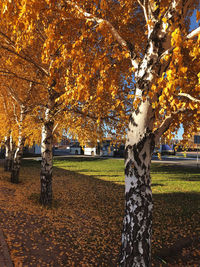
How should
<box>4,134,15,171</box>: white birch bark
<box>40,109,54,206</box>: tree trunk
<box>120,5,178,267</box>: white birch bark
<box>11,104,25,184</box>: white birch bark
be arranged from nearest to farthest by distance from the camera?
<box>120,5,178,267</box>: white birch bark → <box>40,109,54,206</box>: tree trunk → <box>11,104,25,184</box>: white birch bark → <box>4,134,15,171</box>: white birch bark

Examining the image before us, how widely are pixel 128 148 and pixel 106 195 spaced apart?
8.79m

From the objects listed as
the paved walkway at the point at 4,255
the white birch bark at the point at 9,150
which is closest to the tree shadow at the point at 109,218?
the paved walkway at the point at 4,255

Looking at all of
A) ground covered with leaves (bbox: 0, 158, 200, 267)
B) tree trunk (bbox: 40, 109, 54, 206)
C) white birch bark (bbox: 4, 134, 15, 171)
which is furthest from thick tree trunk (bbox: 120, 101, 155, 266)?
white birch bark (bbox: 4, 134, 15, 171)

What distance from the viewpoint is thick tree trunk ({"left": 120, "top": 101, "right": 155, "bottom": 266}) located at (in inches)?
149

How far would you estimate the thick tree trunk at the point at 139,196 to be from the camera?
379cm

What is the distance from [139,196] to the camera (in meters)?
3.82

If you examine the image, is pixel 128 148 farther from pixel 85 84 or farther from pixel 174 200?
pixel 174 200

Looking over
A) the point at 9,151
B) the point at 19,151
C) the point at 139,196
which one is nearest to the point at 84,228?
the point at 139,196

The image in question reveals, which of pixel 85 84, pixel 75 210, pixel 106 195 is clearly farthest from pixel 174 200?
pixel 85 84

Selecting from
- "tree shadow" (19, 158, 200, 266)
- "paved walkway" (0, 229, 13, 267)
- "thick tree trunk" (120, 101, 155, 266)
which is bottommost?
"tree shadow" (19, 158, 200, 266)

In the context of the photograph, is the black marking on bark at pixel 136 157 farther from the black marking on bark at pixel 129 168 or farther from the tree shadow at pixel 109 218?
the tree shadow at pixel 109 218

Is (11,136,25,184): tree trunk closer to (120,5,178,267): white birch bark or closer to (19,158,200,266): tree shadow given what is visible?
Result: (19,158,200,266): tree shadow

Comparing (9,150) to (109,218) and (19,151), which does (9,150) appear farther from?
(109,218)

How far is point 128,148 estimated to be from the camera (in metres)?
3.94
